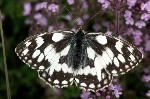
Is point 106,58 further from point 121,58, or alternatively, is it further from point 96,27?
point 96,27

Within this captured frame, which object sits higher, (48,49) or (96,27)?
(96,27)

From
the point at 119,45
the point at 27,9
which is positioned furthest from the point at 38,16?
the point at 119,45

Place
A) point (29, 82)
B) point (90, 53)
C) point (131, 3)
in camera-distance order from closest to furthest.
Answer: point (90, 53)
point (131, 3)
point (29, 82)

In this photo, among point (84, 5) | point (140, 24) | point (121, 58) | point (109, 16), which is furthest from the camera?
point (109, 16)

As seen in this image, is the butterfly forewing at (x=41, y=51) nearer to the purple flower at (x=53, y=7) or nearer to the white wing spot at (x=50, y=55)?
the white wing spot at (x=50, y=55)

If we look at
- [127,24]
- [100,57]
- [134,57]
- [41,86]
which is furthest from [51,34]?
[41,86]

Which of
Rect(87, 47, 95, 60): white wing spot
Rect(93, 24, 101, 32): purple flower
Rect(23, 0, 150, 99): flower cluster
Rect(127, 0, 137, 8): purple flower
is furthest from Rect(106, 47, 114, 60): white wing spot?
Rect(93, 24, 101, 32): purple flower

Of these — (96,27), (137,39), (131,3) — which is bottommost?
(137,39)

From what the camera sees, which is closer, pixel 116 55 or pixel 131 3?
pixel 116 55
